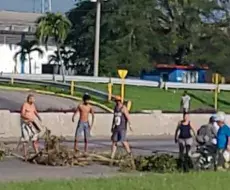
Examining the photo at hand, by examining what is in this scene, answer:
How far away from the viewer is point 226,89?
59312 millimetres

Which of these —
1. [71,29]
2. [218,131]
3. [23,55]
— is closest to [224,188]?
[218,131]

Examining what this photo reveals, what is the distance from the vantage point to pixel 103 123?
33.3m

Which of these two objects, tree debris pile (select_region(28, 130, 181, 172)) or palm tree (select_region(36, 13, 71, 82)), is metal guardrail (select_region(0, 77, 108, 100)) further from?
tree debris pile (select_region(28, 130, 181, 172))

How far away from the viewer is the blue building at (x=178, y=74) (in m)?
78.6

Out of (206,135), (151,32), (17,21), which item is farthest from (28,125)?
(17,21)

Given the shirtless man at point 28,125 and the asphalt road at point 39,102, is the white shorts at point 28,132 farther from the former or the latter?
the asphalt road at point 39,102

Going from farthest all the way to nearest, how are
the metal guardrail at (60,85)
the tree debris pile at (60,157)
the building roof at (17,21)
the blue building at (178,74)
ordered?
the building roof at (17,21)
the blue building at (178,74)
the metal guardrail at (60,85)
the tree debris pile at (60,157)

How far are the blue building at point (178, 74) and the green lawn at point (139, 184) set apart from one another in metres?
62.6

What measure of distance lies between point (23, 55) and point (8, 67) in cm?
319

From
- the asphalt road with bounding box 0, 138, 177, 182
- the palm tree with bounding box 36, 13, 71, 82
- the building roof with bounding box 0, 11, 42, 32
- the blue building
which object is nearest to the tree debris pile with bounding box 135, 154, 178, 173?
the asphalt road with bounding box 0, 138, 177, 182

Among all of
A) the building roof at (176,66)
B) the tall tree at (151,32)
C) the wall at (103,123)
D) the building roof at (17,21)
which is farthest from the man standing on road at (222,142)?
the building roof at (17,21)

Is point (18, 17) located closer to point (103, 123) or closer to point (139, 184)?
point (103, 123)

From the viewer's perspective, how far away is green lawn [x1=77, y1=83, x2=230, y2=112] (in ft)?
158

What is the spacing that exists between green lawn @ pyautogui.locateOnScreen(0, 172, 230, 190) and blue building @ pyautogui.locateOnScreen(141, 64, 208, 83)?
205ft
